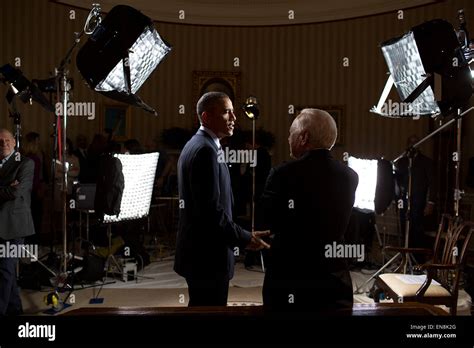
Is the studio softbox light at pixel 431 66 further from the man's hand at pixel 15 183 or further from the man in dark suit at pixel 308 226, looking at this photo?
the man's hand at pixel 15 183

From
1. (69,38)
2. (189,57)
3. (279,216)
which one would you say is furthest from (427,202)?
(69,38)

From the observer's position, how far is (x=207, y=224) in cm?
220

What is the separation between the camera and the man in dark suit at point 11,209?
A: 337 cm

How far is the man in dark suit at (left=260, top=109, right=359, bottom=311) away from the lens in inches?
71.2

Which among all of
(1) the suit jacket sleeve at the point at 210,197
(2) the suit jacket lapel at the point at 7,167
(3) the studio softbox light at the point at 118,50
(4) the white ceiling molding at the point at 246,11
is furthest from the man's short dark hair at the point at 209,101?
(4) the white ceiling molding at the point at 246,11

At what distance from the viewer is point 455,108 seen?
1.80m

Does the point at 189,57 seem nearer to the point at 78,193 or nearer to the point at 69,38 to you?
the point at 69,38

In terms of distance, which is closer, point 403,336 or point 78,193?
point 403,336

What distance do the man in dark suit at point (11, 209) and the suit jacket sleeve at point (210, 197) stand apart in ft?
6.10

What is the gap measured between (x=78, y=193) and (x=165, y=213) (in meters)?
3.49

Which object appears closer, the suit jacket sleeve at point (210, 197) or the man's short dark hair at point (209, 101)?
the suit jacket sleeve at point (210, 197)

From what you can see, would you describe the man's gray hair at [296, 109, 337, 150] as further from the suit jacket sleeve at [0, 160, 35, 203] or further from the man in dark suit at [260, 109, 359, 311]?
the suit jacket sleeve at [0, 160, 35, 203]

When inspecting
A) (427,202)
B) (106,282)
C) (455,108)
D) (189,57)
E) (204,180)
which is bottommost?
(106,282)

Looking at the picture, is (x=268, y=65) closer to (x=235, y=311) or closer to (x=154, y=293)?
(x=154, y=293)
